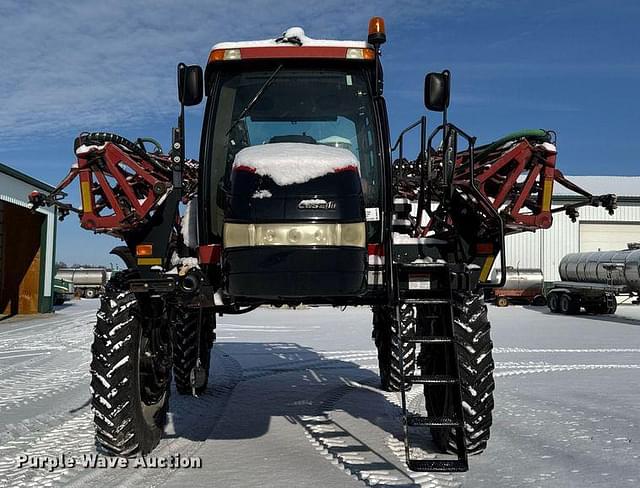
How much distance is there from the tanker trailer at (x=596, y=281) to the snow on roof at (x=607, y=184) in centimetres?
1462

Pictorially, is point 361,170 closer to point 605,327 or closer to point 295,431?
point 295,431

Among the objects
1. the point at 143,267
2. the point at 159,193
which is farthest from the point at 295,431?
the point at 159,193

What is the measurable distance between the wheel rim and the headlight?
132cm

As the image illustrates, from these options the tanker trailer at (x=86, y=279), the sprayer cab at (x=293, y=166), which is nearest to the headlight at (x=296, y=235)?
the sprayer cab at (x=293, y=166)

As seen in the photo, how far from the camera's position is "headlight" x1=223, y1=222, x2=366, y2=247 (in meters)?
3.69

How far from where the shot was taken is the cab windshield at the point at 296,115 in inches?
175

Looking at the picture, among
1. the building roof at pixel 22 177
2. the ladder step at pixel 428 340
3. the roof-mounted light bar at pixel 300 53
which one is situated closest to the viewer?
the ladder step at pixel 428 340

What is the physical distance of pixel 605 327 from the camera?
18062 millimetres

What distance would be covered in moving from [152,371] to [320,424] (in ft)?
5.49

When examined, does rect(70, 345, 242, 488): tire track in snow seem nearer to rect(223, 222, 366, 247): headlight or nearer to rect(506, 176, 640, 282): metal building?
rect(223, 222, 366, 247): headlight

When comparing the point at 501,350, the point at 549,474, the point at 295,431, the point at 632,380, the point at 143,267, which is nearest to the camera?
the point at 549,474

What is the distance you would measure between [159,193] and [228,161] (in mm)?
608

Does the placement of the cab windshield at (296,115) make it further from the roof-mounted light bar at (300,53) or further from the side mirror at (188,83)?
the side mirror at (188,83)

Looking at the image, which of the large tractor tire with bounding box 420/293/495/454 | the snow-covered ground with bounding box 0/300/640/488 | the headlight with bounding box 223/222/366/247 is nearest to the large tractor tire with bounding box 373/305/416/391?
the snow-covered ground with bounding box 0/300/640/488
